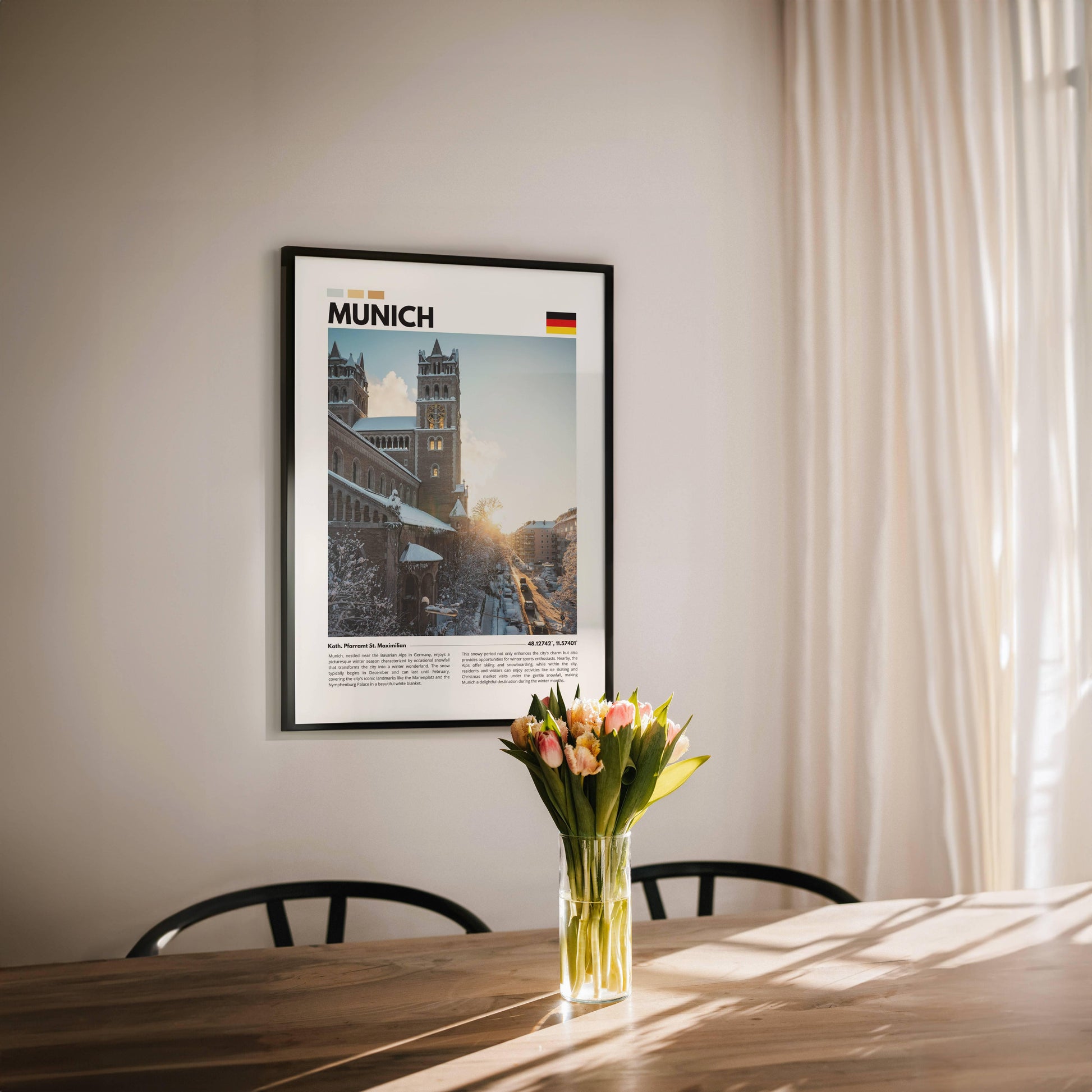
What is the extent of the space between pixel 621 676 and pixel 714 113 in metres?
1.45

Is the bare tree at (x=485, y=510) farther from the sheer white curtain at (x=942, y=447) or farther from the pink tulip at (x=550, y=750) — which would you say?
the pink tulip at (x=550, y=750)

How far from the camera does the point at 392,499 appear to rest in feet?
7.17

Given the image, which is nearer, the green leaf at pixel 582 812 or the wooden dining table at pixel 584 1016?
the wooden dining table at pixel 584 1016

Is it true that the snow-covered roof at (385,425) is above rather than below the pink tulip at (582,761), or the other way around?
above

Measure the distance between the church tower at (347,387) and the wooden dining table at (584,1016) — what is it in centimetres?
114

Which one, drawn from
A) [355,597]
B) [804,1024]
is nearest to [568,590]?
[355,597]

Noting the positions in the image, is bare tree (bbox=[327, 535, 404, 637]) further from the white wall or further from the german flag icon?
the german flag icon

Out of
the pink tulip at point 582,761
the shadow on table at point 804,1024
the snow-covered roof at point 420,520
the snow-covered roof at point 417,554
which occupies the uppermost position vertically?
the snow-covered roof at point 420,520

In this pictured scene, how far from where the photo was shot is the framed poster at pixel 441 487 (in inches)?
84.4

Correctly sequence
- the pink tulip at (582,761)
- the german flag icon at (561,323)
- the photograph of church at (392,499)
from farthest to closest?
1. the german flag icon at (561,323)
2. the photograph of church at (392,499)
3. the pink tulip at (582,761)

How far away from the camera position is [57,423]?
206 cm

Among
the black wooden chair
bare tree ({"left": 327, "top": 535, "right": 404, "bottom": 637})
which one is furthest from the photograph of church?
the black wooden chair

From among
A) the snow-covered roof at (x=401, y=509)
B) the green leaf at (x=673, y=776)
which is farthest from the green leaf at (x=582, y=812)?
the snow-covered roof at (x=401, y=509)

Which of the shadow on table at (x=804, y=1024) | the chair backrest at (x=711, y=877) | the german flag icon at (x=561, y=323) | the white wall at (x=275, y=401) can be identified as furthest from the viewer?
the german flag icon at (x=561, y=323)
